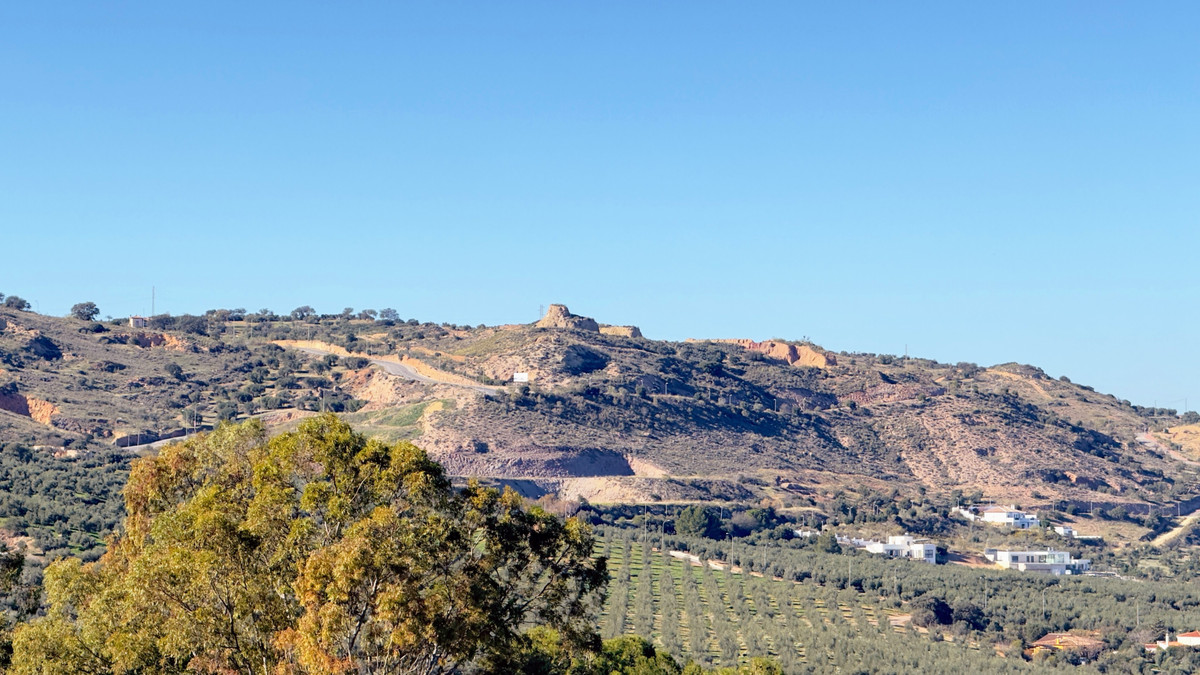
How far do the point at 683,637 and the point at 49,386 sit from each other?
65.2 meters

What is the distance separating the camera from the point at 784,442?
4604 inches

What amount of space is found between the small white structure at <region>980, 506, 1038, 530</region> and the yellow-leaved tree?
8095 cm

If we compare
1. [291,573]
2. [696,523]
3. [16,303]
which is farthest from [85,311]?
[291,573]

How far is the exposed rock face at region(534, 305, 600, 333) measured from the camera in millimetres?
138375

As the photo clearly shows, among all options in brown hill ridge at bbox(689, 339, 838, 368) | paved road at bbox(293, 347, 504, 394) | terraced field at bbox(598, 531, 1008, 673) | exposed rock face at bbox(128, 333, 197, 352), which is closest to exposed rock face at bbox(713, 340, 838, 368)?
brown hill ridge at bbox(689, 339, 838, 368)

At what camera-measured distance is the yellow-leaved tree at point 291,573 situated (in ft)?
62.2

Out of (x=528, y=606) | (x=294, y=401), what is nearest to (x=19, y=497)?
(x=528, y=606)

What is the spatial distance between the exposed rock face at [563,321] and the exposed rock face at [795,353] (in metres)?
20.7

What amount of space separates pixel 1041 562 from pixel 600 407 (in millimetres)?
37165

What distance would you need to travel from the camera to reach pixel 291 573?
782 inches

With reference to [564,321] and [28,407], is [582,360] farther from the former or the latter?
[28,407]

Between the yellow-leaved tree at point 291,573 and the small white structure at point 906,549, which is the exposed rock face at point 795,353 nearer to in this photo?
the small white structure at point 906,549

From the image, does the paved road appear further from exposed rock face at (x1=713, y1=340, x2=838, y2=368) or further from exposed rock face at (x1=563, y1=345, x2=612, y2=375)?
exposed rock face at (x1=713, y1=340, x2=838, y2=368)

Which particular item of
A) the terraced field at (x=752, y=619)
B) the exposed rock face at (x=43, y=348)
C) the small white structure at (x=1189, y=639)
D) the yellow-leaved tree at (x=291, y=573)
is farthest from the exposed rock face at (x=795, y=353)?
the yellow-leaved tree at (x=291, y=573)
